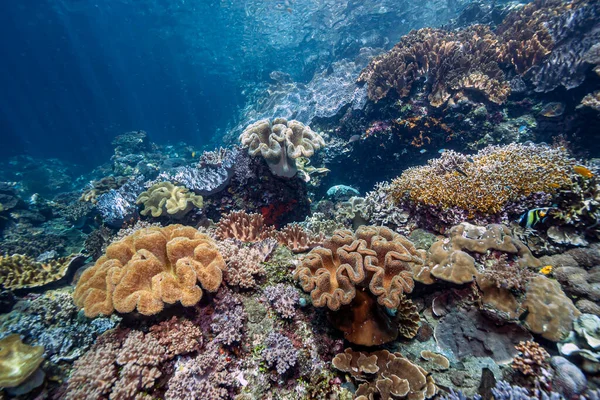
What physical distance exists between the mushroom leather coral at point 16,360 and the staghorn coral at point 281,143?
4.50 metres

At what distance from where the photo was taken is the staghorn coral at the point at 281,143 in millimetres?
5578

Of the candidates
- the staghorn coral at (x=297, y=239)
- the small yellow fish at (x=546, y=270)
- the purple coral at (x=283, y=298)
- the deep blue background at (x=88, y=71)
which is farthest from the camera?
the deep blue background at (x=88, y=71)

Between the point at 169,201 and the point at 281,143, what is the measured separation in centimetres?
323

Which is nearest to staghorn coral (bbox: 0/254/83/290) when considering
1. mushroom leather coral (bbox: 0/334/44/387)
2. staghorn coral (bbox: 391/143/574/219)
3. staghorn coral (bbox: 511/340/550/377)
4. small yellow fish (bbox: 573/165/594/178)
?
mushroom leather coral (bbox: 0/334/44/387)

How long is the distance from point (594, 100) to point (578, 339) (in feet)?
27.0

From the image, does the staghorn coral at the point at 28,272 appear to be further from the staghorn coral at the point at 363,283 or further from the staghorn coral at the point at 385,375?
the staghorn coral at the point at 385,375

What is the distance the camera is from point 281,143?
5.77 meters

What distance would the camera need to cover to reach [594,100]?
6.96 metres

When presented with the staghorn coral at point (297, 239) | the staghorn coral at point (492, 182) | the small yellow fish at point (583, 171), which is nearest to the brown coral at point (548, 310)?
the staghorn coral at point (492, 182)

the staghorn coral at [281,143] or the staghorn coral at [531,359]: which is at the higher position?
the staghorn coral at [281,143]

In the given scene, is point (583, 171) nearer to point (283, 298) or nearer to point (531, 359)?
point (531, 359)

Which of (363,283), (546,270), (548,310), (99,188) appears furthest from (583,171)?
(99,188)

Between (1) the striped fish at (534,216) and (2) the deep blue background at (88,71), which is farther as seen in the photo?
(2) the deep blue background at (88,71)

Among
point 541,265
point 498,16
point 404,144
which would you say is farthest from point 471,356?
point 498,16
